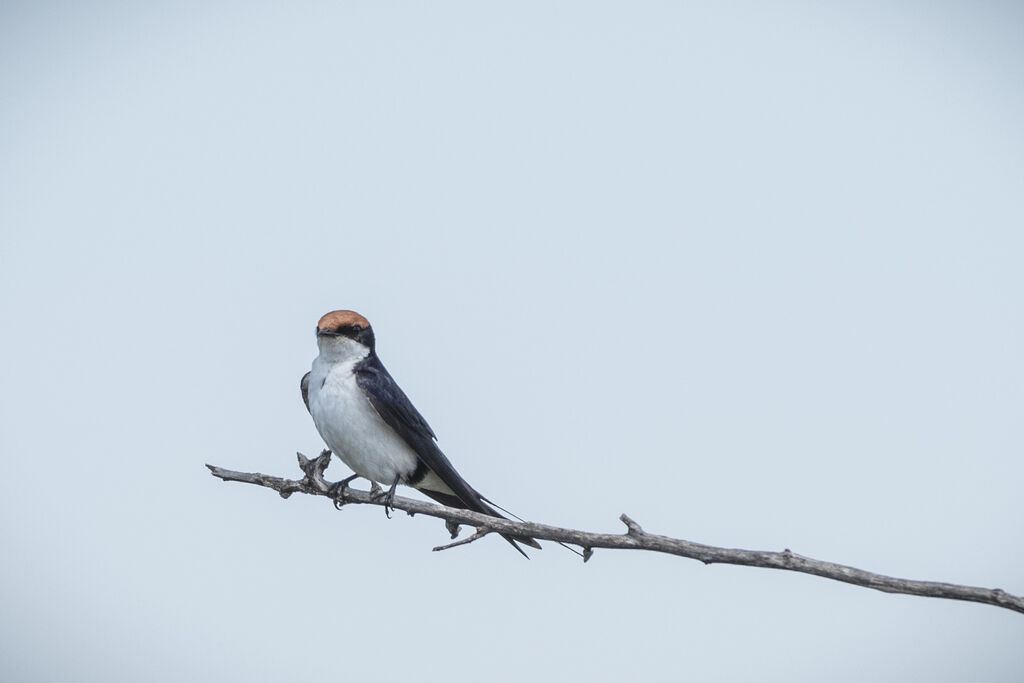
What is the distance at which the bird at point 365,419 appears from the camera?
742cm

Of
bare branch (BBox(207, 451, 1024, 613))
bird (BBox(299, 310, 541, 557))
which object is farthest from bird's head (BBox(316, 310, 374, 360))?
bare branch (BBox(207, 451, 1024, 613))

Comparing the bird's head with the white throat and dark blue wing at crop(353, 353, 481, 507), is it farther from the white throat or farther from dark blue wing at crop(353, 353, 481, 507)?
dark blue wing at crop(353, 353, 481, 507)

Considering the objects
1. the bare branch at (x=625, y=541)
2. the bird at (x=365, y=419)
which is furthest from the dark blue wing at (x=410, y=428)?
the bare branch at (x=625, y=541)

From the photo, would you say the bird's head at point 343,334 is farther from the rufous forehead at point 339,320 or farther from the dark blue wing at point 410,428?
the dark blue wing at point 410,428

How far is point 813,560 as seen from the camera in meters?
5.36

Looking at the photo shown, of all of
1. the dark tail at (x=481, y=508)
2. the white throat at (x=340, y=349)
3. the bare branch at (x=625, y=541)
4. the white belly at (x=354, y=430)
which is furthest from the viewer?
the white throat at (x=340, y=349)

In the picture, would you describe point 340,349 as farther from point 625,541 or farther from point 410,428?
point 625,541

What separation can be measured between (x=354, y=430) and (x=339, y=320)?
2.51 feet

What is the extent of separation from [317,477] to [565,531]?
73.6 inches

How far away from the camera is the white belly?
742cm

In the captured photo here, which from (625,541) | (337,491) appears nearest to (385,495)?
(337,491)

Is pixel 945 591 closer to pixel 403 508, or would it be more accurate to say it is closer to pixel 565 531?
pixel 565 531

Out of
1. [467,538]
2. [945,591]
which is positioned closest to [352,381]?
[467,538]

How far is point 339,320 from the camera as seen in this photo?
7.44m
